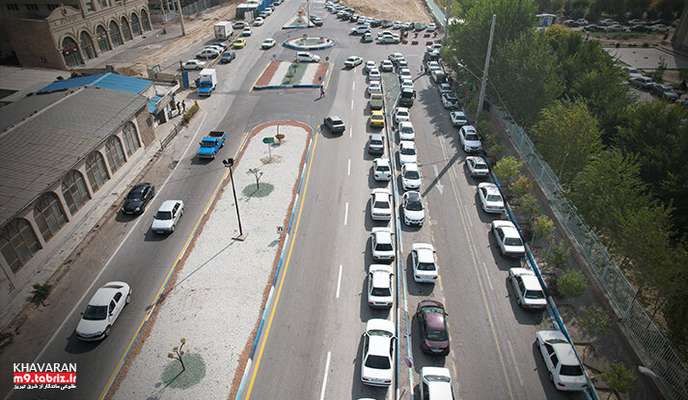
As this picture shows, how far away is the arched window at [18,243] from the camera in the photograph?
28131mm

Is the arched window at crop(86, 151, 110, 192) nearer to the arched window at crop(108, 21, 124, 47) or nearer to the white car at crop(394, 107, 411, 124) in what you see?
the white car at crop(394, 107, 411, 124)

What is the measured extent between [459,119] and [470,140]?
6224mm

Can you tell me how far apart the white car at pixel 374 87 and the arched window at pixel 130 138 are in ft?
98.2

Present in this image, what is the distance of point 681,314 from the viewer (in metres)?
21.0

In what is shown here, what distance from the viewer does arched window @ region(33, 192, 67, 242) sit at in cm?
3084

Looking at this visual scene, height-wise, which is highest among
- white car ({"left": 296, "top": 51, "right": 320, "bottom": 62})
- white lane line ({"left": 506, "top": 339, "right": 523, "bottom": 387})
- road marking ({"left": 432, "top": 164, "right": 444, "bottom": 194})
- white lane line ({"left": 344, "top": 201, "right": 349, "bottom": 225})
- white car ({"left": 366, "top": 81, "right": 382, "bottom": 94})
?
white car ({"left": 296, "top": 51, "right": 320, "bottom": 62})

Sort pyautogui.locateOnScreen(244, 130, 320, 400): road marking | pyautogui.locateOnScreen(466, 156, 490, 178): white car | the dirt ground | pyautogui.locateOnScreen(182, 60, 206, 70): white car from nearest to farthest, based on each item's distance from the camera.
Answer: pyautogui.locateOnScreen(244, 130, 320, 400): road marking, pyautogui.locateOnScreen(466, 156, 490, 178): white car, pyautogui.locateOnScreen(182, 60, 206, 70): white car, the dirt ground

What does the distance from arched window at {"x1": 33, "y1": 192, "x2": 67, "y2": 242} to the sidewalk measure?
10941mm

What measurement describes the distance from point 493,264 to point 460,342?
821 cm

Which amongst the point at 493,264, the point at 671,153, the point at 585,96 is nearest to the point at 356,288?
the point at 493,264

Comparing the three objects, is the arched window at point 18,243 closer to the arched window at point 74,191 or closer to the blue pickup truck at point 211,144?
the arched window at point 74,191

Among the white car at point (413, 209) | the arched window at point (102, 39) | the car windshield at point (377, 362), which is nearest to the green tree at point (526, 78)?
the white car at point (413, 209)

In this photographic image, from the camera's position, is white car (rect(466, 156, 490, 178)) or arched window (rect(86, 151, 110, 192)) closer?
arched window (rect(86, 151, 110, 192))

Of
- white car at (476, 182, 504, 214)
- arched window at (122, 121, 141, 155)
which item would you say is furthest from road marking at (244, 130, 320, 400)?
arched window at (122, 121, 141, 155)
